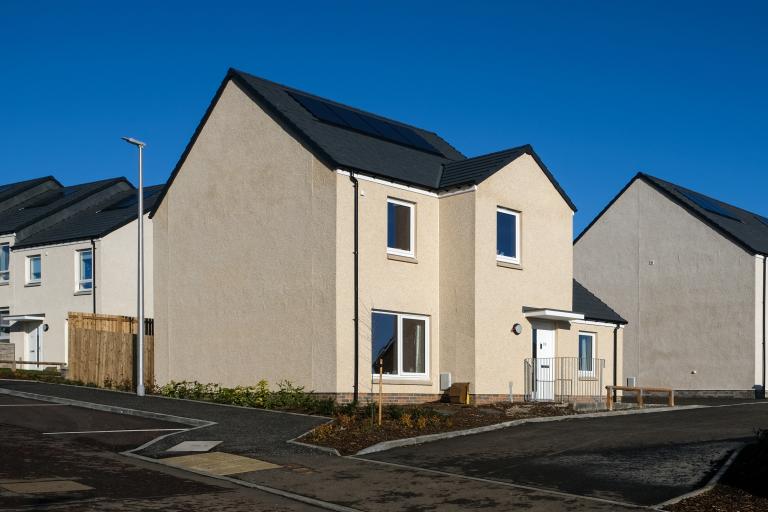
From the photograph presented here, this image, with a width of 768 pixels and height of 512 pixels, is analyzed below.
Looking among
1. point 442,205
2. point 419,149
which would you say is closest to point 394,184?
point 442,205

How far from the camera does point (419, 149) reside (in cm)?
2598

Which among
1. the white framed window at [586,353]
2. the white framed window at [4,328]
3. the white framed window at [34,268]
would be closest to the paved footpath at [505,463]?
the white framed window at [586,353]

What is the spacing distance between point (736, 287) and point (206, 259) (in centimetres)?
2002

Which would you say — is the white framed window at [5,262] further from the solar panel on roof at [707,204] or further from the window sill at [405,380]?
the solar panel on roof at [707,204]

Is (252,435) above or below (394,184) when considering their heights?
below

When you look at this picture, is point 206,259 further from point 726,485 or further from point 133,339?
point 726,485

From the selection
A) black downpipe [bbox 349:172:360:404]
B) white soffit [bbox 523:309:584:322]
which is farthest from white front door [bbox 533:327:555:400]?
black downpipe [bbox 349:172:360:404]

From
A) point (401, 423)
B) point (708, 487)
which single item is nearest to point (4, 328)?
point (401, 423)

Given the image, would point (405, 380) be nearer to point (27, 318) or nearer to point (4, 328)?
point (27, 318)

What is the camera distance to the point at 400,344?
22062 mm

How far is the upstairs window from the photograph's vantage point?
37375mm

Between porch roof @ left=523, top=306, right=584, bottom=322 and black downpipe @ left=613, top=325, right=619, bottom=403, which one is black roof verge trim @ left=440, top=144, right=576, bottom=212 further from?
black downpipe @ left=613, top=325, right=619, bottom=403

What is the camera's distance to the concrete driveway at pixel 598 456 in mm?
11898

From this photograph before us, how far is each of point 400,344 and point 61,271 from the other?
21.1 meters
